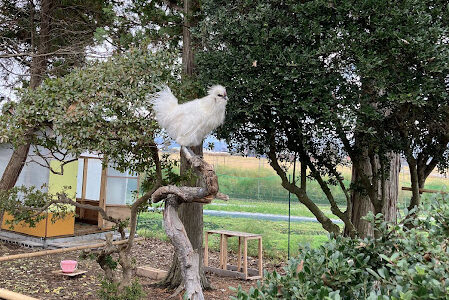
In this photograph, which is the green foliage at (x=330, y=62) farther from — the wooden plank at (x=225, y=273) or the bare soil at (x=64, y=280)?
the wooden plank at (x=225, y=273)

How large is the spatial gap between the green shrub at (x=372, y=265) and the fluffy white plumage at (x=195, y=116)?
121 cm

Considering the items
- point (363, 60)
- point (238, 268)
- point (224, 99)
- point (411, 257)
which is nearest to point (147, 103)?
point (224, 99)

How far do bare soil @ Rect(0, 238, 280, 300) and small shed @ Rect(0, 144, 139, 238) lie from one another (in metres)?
0.87

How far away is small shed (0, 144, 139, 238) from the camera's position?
7469 mm

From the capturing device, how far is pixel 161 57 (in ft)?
12.3

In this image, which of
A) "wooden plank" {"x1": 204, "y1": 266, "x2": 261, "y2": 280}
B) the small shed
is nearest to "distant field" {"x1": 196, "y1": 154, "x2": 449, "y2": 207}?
the small shed

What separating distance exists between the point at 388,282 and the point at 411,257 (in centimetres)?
19

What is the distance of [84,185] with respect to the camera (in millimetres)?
8461

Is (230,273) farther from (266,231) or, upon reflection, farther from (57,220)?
(266,231)

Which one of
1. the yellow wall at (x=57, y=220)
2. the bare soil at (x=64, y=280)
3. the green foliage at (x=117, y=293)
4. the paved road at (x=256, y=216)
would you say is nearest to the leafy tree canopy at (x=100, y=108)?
the green foliage at (x=117, y=293)

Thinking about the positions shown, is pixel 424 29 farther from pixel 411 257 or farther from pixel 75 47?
pixel 75 47

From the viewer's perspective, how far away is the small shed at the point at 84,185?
747cm

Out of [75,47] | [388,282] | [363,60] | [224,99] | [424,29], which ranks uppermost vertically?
[75,47]

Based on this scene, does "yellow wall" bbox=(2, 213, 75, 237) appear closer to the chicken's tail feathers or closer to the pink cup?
the pink cup
